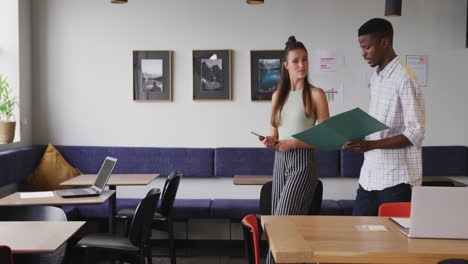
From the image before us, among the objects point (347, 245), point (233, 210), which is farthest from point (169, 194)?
point (347, 245)

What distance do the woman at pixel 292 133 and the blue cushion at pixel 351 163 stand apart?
2.94 meters

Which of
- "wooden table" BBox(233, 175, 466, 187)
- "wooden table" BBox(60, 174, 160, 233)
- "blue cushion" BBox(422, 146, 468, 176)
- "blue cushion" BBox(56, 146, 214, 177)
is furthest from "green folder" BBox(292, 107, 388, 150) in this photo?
"blue cushion" BBox(422, 146, 468, 176)

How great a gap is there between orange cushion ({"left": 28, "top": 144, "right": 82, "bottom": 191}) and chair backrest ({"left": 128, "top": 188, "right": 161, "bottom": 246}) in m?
2.38

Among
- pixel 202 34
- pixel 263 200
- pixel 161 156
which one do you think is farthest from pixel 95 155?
pixel 263 200

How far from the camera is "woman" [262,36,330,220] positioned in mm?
3021

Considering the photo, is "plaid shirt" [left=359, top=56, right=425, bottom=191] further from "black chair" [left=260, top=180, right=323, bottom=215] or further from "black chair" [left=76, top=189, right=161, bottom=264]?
"black chair" [left=76, top=189, right=161, bottom=264]

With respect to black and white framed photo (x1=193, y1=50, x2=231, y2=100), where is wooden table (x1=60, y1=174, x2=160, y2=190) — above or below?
below

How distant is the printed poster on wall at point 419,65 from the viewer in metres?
6.03

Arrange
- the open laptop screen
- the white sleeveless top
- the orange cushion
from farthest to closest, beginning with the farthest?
1. the orange cushion
2. the open laptop screen
3. the white sleeveless top

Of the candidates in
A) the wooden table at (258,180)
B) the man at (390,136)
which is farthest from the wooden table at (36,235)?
the wooden table at (258,180)

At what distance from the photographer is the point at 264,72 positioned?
239 inches

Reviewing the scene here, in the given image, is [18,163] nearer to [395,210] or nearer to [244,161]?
[244,161]

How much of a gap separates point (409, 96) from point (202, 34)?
11.9 ft

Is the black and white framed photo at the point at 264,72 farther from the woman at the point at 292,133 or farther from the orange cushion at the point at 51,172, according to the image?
the woman at the point at 292,133
